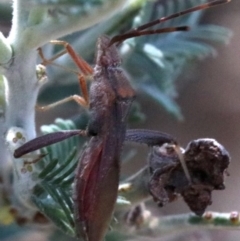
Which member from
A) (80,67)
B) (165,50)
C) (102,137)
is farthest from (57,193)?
(165,50)

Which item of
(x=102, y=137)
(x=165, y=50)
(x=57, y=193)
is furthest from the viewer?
(x=165, y=50)

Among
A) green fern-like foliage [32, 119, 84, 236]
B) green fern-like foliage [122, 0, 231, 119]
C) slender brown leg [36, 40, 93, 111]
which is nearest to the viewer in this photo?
green fern-like foliage [32, 119, 84, 236]

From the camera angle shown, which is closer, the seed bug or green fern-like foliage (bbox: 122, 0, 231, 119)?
the seed bug

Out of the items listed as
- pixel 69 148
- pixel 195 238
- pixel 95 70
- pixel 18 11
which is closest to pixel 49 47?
pixel 95 70

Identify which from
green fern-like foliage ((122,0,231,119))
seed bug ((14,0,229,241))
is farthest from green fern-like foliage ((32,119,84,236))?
green fern-like foliage ((122,0,231,119))

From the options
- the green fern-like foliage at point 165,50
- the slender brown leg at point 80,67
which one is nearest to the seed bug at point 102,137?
the slender brown leg at point 80,67

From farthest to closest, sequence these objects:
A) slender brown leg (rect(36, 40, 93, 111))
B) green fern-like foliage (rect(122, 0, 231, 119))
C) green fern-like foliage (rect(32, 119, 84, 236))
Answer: green fern-like foliage (rect(122, 0, 231, 119))
slender brown leg (rect(36, 40, 93, 111))
green fern-like foliage (rect(32, 119, 84, 236))

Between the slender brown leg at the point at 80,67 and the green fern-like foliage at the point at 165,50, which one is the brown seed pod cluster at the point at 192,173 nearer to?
the slender brown leg at the point at 80,67

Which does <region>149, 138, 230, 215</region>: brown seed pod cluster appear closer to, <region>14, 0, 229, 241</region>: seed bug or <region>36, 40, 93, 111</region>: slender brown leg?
<region>14, 0, 229, 241</region>: seed bug

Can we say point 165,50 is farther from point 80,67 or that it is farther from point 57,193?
point 57,193
